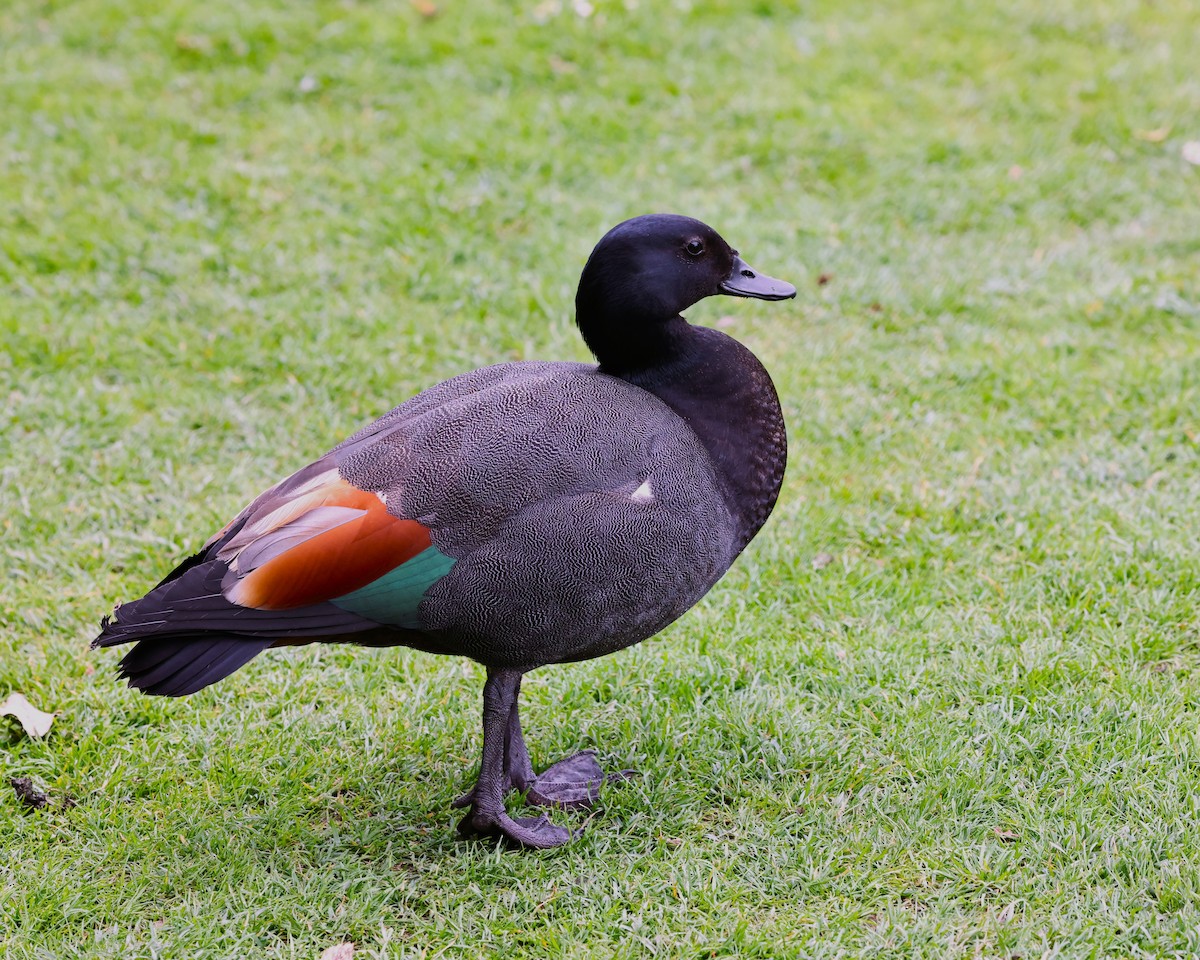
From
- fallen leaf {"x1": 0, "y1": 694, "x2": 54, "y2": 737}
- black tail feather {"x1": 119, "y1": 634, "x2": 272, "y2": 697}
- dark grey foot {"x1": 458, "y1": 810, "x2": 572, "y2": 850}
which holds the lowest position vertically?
dark grey foot {"x1": 458, "y1": 810, "x2": 572, "y2": 850}

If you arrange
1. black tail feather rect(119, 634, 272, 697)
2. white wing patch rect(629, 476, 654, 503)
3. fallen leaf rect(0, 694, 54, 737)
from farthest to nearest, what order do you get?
fallen leaf rect(0, 694, 54, 737), white wing patch rect(629, 476, 654, 503), black tail feather rect(119, 634, 272, 697)

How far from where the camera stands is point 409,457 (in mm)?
3002

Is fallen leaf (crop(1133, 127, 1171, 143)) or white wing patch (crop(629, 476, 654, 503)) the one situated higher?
fallen leaf (crop(1133, 127, 1171, 143))

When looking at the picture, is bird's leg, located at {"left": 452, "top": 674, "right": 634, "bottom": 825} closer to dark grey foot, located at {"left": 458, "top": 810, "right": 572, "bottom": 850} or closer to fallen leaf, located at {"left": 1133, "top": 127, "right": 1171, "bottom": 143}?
dark grey foot, located at {"left": 458, "top": 810, "right": 572, "bottom": 850}

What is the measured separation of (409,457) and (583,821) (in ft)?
3.44

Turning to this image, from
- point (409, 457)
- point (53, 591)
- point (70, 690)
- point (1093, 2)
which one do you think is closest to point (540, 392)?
point (409, 457)

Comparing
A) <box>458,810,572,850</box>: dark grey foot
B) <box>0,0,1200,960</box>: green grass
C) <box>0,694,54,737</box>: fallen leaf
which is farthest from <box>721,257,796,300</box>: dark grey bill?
<box>0,694,54,737</box>: fallen leaf

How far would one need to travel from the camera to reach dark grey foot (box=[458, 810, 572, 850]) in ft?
10.3

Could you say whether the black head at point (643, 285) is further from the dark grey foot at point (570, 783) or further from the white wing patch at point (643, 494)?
the dark grey foot at point (570, 783)

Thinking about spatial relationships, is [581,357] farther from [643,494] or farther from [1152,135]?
[1152,135]

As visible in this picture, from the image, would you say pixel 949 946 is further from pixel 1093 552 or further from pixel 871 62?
pixel 871 62

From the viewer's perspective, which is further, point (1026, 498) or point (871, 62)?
point (871, 62)

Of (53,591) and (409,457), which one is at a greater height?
(409,457)

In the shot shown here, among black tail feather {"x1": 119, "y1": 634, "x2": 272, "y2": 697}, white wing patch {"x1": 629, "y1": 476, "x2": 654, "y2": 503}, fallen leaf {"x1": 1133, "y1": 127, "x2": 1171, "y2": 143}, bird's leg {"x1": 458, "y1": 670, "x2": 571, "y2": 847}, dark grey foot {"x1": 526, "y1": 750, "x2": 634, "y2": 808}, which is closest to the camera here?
black tail feather {"x1": 119, "y1": 634, "x2": 272, "y2": 697}
